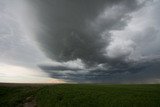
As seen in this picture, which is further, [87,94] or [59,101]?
[87,94]

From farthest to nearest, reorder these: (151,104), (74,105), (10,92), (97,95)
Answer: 1. (10,92)
2. (97,95)
3. (74,105)
4. (151,104)

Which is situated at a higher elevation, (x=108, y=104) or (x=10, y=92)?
(x=10, y=92)

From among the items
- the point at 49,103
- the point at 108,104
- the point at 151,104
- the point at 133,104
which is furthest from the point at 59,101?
the point at 151,104

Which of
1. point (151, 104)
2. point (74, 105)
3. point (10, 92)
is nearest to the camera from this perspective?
point (151, 104)


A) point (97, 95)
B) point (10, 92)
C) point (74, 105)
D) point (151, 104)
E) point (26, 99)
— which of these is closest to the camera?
point (151, 104)

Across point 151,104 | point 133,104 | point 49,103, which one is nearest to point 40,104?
point 49,103

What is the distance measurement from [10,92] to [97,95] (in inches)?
1418

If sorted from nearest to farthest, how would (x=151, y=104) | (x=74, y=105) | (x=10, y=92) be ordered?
(x=151, y=104), (x=74, y=105), (x=10, y=92)

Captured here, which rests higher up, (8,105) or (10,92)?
(10,92)

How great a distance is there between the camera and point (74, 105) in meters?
50.7

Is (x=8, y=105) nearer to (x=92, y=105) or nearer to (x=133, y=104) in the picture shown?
(x=92, y=105)

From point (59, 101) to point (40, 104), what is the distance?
16.0ft

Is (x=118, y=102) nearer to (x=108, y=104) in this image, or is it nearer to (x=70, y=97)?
(x=108, y=104)

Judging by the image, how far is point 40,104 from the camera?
2114 inches
